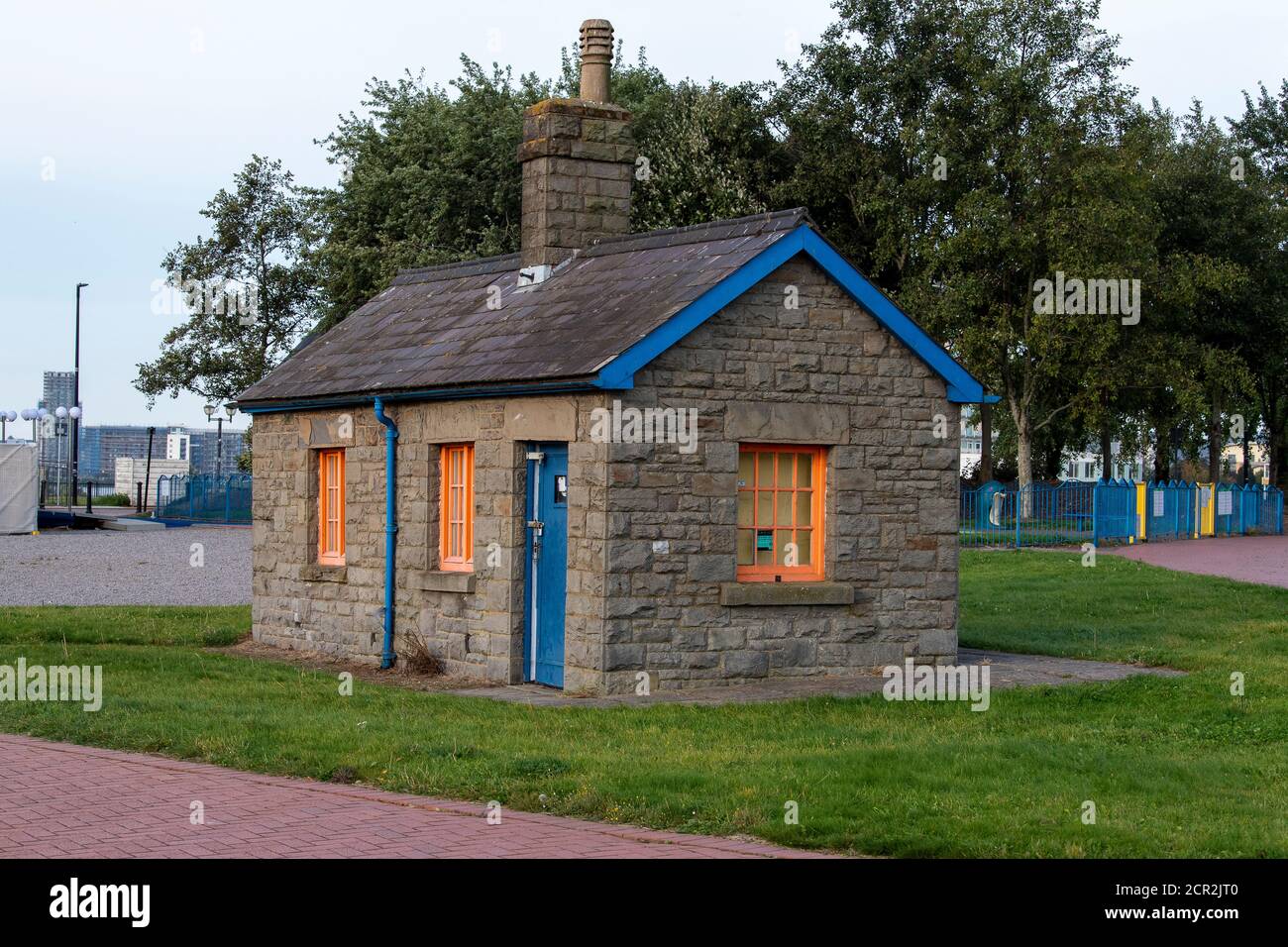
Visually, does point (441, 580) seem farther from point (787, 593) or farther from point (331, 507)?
point (787, 593)

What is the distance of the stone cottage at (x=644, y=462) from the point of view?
14.6 m

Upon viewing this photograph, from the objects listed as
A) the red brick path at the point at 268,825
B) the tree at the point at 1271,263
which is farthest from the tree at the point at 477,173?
the red brick path at the point at 268,825

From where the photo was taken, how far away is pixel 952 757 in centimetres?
1042

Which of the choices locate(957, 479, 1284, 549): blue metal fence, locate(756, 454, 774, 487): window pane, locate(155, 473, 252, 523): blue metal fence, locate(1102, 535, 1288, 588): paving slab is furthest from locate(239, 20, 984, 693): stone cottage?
locate(155, 473, 252, 523): blue metal fence

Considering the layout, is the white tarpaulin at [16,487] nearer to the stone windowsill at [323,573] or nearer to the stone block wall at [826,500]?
the stone windowsill at [323,573]

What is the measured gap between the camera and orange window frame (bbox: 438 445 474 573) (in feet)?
53.7

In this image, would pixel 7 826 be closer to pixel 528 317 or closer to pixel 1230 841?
pixel 1230 841

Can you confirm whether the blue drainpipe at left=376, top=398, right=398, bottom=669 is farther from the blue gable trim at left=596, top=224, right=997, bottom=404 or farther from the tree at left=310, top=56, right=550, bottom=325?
the tree at left=310, top=56, right=550, bottom=325

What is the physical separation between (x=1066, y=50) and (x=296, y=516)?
31591 millimetres

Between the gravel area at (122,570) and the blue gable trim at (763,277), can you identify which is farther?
the gravel area at (122,570)

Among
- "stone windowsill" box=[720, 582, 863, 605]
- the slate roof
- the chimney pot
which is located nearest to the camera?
"stone windowsill" box=[720, 582, 863, 605]

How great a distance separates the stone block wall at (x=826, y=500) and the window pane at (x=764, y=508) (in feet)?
1.84

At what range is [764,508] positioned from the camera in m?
15.5

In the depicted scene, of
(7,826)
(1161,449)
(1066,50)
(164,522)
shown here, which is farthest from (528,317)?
(1161,449)
